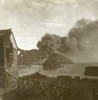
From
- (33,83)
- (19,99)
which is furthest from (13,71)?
(19,99)

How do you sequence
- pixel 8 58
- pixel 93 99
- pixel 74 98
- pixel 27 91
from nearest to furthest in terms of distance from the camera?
1. pixel 93 99
2. pixel 74 98
3. pixel 27 91
4. pixel 8 58

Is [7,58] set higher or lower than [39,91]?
higher

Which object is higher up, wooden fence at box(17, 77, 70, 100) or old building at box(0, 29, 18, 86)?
old building at box(0, 29, 18, 86)

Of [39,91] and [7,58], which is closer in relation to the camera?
[39,91]

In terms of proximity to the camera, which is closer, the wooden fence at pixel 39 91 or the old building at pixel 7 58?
the wooden fence at pixel 39 91

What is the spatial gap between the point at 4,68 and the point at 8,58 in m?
2.37

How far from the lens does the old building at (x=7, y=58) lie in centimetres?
2232

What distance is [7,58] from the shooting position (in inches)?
980

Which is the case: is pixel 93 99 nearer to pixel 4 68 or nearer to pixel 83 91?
pixel 83 91

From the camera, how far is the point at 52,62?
505 feet

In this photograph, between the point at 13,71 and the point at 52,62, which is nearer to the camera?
the point at 13,71

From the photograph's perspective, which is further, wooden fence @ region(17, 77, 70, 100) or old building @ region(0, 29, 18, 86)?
old building @ region(0, 29, 18, 86)

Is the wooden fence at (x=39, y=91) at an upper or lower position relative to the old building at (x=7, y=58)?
lower

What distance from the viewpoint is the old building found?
73.2 feet
